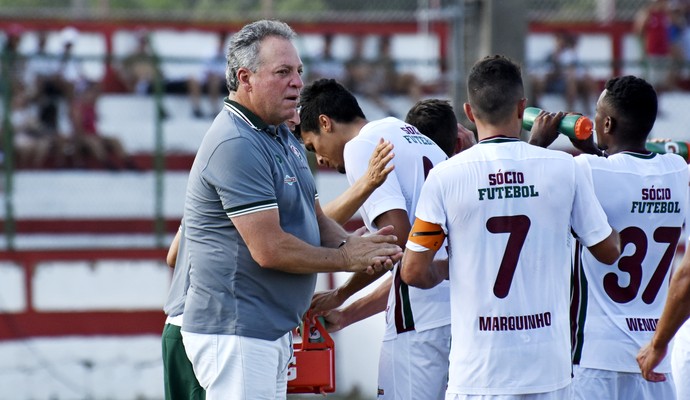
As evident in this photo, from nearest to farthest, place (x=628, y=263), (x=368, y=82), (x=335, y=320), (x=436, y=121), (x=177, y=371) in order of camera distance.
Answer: (x=177, y=371) → (x=628, y=263) → (x=335, y=320) → (x=436, y=121) → (x=368, y=82)

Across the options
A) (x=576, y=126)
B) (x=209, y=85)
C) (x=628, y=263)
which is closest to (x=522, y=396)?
(x=628, y=263)

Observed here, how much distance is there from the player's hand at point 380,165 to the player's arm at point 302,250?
302 millimetres

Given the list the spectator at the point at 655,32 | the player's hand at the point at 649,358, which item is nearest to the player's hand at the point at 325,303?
the player's hand at the point at 649,358

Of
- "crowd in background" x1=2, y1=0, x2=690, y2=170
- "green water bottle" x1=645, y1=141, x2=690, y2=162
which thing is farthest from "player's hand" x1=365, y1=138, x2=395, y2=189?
"crowd in background" x1=2, y1=0, x2=690, y2=170

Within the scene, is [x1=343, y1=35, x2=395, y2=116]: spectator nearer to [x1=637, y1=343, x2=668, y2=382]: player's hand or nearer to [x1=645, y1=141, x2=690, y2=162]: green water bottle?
[x1=645, y1=141, x2=690, y2=162]: green water bottle

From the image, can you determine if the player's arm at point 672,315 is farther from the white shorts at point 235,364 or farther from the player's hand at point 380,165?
the white shorts at point 235,364

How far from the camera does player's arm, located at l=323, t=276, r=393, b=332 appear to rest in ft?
16.6

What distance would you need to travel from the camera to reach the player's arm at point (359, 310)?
16.6 ft

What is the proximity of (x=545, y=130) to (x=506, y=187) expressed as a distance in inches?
25.2

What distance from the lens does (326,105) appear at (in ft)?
16.8

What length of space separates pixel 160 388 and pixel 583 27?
841 cm

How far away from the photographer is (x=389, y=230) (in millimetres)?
4324

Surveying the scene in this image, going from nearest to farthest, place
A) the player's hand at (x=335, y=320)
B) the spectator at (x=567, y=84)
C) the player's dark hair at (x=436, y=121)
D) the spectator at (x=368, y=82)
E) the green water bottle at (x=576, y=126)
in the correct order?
the green water bottle at (x=576, y=126) < the player's hand at (x=335, y=320) < the player's dark hair at (x=436, y=121) < the spectator at (x=368, y=82) < the spectator at (x=567, y=84)

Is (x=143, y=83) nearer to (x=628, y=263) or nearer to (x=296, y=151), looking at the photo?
(x=296, y=151)
